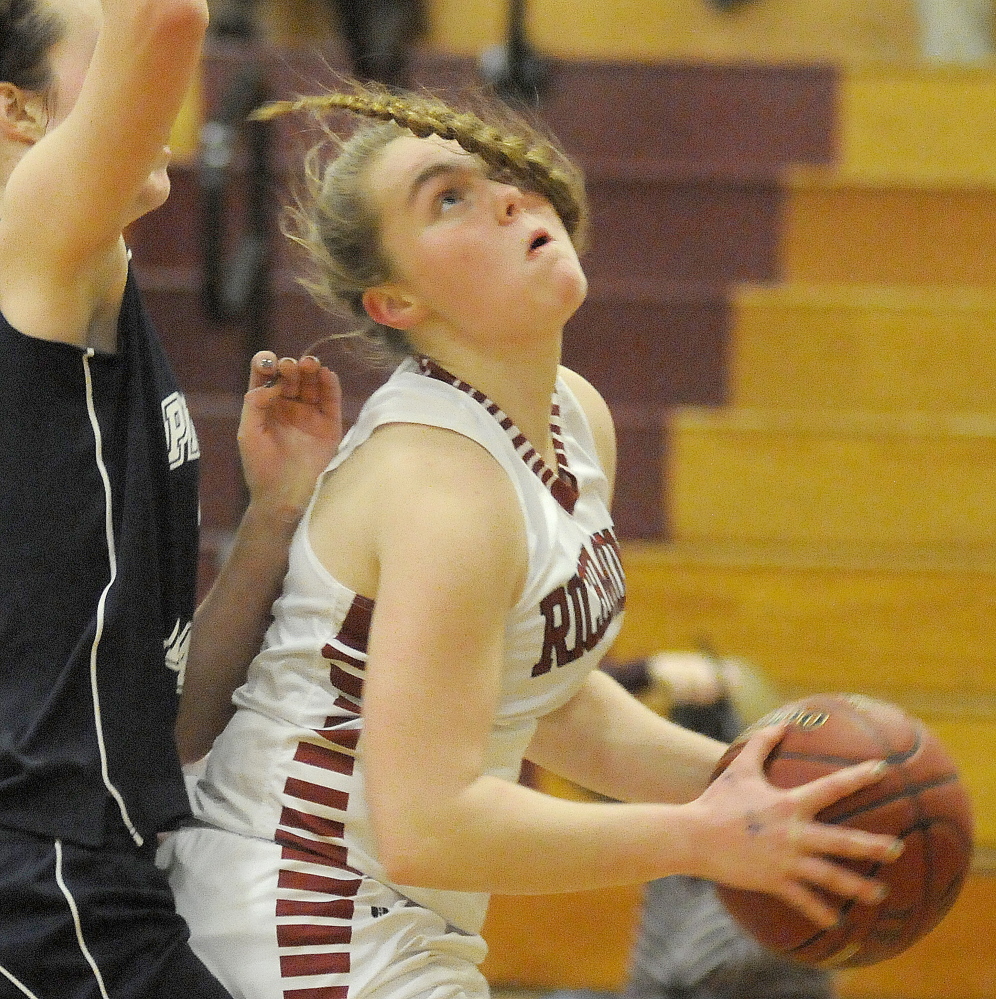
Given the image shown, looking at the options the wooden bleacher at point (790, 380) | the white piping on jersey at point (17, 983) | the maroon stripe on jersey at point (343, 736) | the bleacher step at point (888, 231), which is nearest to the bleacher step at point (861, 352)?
the wooden bleacher at point (790, 380)

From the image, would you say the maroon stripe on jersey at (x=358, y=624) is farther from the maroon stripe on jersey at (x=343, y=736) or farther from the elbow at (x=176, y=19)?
the elbow at (x=176, y=19)

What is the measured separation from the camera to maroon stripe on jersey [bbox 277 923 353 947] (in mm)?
1430

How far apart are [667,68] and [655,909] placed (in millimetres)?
2489

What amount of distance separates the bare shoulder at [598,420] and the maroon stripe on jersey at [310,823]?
1.73 feet

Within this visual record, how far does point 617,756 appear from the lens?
1.73 m

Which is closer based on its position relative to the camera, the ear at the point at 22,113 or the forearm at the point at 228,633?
the ear at the point at 22,113

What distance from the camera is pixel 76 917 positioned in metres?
1.34

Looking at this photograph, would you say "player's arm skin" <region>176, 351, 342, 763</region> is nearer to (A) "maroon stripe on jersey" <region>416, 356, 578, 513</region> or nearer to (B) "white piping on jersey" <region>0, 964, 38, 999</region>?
(A) "maroon stripe on jersey" <region>416, 356, 578, 513</region>

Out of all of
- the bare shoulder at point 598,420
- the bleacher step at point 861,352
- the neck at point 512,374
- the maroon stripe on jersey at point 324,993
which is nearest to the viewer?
the maroon stripe on jersey at point 324,993

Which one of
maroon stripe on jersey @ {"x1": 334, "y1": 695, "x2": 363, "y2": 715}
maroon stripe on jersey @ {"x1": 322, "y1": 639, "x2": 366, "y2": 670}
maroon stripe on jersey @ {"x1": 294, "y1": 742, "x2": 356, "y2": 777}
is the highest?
maroon stripe on jersey @ {"x1": 322, "y1": 639, "x2": 366, "y2": 670}

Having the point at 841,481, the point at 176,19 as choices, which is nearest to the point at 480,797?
the point at 176,19

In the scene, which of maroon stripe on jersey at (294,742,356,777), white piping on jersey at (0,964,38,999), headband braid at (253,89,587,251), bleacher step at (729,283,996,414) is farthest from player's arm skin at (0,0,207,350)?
bleacher step at (729,283,996,414)

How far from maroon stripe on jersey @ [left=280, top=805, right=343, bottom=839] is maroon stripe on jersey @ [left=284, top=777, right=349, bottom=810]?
0.05 feet

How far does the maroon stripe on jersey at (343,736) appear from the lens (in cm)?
146
